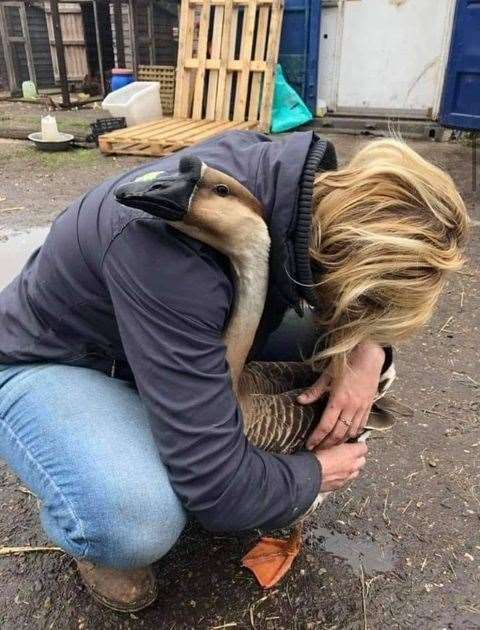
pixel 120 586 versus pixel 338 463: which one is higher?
pixel 338 463

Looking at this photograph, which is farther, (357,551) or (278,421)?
(357,551)

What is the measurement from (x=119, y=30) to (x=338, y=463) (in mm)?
8447

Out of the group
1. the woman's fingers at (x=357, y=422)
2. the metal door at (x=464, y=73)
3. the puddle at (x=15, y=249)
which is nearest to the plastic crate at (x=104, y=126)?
the puddle at (x=15, y=249)

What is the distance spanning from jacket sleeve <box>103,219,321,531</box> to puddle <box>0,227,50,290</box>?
7.21 feet

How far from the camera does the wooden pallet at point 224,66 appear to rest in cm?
684

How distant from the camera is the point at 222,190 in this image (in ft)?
4.04

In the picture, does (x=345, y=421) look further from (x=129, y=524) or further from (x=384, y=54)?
(x=384, y=54)

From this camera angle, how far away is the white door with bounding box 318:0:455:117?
6715 mm

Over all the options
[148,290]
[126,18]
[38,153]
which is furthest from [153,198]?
[126,18]

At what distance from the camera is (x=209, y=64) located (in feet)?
23.3

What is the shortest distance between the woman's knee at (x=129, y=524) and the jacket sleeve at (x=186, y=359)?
6cm

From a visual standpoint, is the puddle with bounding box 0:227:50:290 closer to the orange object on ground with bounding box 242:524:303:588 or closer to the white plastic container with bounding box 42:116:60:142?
the orange object on ground with bounding box 242:524:303:588

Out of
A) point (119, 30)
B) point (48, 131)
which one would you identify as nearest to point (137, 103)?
point (48, 131)

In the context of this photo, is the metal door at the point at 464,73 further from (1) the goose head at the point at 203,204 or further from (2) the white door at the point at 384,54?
(1) the goose head at the point at 203,204
